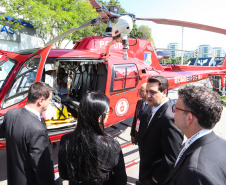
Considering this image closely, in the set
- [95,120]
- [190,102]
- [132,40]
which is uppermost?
[132,40]

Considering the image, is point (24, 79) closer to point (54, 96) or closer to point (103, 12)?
point (54, 96)

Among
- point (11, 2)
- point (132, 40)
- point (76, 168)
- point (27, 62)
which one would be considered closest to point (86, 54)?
point (27, 62)

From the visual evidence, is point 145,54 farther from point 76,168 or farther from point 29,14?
point 29,14

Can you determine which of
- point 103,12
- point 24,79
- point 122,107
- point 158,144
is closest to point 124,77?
point 122,107

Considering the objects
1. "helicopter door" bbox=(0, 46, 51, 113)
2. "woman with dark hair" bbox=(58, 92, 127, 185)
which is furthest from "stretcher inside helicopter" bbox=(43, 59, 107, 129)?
"woman with dark hair" bbox=(58, 92, 127, 185)

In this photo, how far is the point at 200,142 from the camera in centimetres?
107

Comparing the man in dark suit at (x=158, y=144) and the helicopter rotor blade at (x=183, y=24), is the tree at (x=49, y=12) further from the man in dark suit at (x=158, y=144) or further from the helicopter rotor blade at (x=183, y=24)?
the man in dark suit at (x=158, y=144)

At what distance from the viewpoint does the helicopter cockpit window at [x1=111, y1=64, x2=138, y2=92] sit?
3.96 meters

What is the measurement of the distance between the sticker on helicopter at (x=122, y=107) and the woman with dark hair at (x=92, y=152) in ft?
8.81

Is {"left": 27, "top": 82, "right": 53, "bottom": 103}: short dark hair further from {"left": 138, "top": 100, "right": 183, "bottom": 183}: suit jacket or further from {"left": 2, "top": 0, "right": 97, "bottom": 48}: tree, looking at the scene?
{"left": 2, "top": 0, "right": 97, "bottom": 48}: tree

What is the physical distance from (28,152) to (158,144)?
49.2 inches

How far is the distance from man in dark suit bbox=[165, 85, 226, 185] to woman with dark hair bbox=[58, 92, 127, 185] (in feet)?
1.35

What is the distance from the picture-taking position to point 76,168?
1.23m

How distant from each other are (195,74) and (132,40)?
2.43 meters
